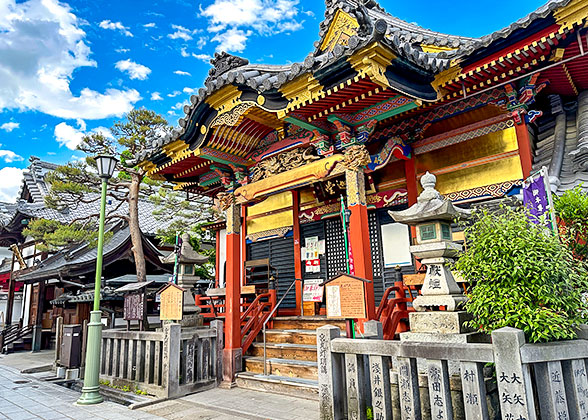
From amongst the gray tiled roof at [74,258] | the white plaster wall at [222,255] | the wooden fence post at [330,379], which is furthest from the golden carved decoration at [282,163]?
the gray tiled roof at [74,258]

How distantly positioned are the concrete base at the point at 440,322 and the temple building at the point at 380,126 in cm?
181

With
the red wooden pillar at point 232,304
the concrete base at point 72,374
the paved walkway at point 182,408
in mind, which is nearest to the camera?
the paved walkway at point 182,408

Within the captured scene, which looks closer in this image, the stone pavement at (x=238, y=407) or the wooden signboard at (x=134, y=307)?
the stone pavement at (x=238, y=407)

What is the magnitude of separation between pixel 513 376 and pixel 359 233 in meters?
3.56

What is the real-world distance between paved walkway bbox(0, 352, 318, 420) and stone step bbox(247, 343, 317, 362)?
88 centimetres

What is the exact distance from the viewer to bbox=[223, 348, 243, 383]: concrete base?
7.55 metres

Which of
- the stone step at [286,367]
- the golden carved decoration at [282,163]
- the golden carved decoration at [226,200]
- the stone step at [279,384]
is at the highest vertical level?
the golden carved decoration at [282,163]

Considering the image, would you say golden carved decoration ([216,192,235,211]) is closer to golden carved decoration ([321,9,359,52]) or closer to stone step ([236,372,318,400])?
stone step ([236,372,318,400])

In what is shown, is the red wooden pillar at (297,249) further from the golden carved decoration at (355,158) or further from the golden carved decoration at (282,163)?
the golden carved decoration at (355,158)

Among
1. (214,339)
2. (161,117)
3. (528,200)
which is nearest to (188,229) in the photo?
(161,117)

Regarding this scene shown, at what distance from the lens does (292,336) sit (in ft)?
25.6

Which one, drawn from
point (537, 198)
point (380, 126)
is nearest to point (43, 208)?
point (380, 126)

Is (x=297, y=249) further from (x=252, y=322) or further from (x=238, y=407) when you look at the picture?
(x=238, y=407)

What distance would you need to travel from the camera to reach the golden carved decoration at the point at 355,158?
6801 mm
